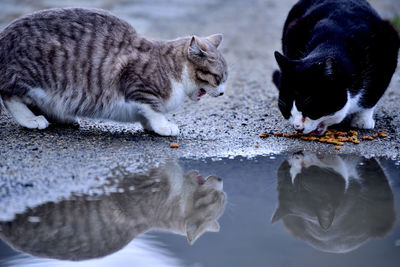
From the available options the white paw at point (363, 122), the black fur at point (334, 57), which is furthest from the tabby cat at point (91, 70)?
the white paw at point (363, 122)

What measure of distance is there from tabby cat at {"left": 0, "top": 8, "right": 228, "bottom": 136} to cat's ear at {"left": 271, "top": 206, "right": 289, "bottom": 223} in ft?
3.99

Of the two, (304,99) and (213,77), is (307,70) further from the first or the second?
(213,77)

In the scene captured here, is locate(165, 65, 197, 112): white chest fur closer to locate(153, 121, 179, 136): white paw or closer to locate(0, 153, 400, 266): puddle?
locate(153, 121, 179, 136): white paw

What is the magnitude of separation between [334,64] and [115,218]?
5.50 ft

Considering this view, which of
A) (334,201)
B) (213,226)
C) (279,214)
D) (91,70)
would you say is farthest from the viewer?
(91,70)

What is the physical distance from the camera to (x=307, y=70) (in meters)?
3.19

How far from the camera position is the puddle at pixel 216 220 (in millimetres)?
1976

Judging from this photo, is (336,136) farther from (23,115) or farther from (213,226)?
(23,115)

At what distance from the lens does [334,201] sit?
8.14 ft

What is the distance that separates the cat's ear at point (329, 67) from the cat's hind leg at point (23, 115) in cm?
185

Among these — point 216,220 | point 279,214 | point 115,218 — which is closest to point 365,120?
point 279,214

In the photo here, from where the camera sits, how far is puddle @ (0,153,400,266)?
1.98 m

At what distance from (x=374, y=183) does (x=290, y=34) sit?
5.64 ft

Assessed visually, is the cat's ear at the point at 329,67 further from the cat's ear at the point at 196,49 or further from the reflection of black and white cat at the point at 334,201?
the cat's ear at the point at 196,49
